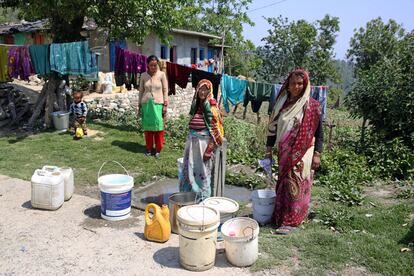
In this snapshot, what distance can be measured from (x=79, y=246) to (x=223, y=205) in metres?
1.65

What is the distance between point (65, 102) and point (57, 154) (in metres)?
2.97

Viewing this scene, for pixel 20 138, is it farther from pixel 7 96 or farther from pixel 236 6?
pixel 236 6

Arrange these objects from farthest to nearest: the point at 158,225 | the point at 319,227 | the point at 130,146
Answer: the point at 130,146, the point at 319,227, the point at 158,225

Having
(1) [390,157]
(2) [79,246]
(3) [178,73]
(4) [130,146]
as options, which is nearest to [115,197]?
(2) [79,246]

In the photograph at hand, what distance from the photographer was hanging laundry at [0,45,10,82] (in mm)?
10253

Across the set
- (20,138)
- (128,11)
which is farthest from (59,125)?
(128,11)

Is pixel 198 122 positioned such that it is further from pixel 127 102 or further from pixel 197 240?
pixel 127 102

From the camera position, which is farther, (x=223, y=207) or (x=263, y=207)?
(x=263, y=207)

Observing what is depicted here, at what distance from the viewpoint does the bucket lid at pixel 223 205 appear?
4462 millimetres

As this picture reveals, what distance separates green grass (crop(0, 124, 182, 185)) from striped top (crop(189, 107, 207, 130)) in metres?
2.09

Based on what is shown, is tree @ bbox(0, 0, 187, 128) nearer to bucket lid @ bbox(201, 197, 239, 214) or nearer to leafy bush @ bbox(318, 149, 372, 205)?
leafy bush @ bbox(318, 149, 372, 205)

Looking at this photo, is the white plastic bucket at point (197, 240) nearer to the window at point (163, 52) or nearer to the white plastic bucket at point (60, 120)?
the white plastic bucket at point (60, 120)

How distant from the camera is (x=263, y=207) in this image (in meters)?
4.90

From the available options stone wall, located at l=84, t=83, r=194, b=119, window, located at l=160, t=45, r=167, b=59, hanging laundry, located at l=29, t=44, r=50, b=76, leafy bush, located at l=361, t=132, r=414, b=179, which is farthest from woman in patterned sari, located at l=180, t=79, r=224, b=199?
window, located at l=160, t=45, r=167, b=59
